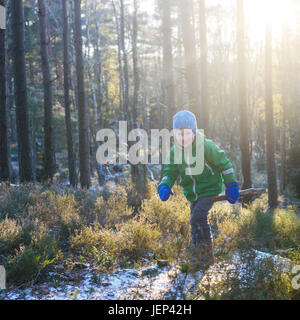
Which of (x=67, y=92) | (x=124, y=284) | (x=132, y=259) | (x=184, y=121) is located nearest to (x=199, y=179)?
(x=184, y=121)

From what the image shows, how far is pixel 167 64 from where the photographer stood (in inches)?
498

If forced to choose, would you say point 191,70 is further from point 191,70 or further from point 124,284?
point 124,284

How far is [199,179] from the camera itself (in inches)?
178

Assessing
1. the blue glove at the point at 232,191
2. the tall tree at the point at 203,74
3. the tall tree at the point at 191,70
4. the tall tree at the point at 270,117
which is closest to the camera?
the blue glove at the point at 232,191

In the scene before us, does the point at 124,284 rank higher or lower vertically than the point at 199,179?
lower

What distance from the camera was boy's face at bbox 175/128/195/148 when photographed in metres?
4.44

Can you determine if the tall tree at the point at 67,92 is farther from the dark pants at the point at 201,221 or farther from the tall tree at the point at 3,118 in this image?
the dark pants at the point at 201,221

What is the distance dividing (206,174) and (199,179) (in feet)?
0.37

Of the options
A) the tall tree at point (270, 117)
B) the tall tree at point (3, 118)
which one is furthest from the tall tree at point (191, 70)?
the tall tree at point (3, 118)

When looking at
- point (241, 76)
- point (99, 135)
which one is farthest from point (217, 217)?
point (99, 135)

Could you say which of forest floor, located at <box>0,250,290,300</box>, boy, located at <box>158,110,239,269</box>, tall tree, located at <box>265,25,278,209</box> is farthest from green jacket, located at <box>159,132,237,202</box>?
tall tree, located at <box>265,25,278,209</box>

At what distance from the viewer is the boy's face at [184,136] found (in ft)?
14.6

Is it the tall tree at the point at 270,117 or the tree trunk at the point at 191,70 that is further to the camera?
the tall tree at the point at 270,117
